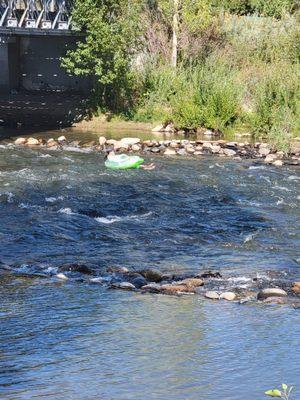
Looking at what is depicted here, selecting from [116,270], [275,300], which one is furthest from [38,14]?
[275,300]

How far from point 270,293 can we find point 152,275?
6.07 ft

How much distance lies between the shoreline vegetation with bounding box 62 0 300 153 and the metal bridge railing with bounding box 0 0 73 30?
1.97ft

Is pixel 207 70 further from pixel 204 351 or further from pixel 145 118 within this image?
pixel 204 351

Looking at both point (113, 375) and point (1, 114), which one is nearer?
point (113, 375)

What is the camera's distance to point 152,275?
12.2 m

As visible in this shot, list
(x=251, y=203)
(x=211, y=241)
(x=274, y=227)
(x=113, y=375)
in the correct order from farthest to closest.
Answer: (x=251, y=203) < (x=274, y=227) < (x=211, y=241) < (x=113, y=375)

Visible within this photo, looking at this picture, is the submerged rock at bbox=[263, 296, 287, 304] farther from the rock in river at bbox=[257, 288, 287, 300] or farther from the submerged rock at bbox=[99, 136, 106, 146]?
the submerged rock at bbox=[99, 136, 106, 146]

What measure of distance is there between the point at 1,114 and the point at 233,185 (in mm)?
14015

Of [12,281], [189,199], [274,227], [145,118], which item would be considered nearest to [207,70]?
[145,118]

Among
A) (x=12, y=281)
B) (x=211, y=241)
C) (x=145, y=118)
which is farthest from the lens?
(x=145, y=118)

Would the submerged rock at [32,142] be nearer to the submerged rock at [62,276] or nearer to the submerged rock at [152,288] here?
the submerged rock at [62,276]

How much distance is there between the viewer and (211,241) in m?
15.0

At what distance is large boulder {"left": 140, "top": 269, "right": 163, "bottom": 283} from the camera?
12.2 m

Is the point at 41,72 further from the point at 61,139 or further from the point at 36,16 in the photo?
the point at 61,139
